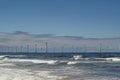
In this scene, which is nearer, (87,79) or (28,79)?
(28,79)

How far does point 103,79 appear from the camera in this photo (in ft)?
109

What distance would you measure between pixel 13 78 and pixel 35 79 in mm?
2284

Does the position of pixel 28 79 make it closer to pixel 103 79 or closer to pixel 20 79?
pixel 20 79

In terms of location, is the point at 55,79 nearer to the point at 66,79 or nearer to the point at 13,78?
the point at 66,79

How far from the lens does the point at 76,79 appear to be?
33656mm

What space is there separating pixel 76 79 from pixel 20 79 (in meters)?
6.06

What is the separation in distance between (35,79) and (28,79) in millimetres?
862

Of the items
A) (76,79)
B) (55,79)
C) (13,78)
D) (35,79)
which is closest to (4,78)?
(13,78)

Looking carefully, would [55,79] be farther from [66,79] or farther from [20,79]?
[20,79]

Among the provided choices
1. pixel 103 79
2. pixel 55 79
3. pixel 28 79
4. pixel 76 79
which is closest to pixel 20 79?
pixel 28 79

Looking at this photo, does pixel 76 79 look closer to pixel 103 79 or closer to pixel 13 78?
pixel 103 79

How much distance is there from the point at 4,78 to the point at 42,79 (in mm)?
3898

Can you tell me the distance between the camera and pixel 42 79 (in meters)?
32.5

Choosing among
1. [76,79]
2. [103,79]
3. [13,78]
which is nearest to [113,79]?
[103,79]
